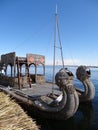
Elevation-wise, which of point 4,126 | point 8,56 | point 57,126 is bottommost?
point 57,126

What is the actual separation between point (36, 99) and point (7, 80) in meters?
9.17

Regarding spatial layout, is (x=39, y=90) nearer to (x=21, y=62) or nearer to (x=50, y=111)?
(x=21, y=62)

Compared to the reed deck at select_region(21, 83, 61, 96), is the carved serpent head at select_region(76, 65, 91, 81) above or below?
above

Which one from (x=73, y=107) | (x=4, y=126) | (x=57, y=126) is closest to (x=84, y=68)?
(x=73, y=107)

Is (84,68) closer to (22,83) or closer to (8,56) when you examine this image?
(22,83)

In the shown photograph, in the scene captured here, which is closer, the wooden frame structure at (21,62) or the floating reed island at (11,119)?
the floating reed island at (11,119)

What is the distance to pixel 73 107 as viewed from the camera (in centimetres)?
1510

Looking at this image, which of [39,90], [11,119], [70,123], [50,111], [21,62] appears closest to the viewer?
[11,119]

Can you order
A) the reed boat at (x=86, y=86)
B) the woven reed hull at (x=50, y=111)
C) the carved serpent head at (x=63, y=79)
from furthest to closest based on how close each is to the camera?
the reed boat at (x=86, y=86)
the carved serpent head at (x=63, y=79)
the woven reed hull at (x=50, y=111)

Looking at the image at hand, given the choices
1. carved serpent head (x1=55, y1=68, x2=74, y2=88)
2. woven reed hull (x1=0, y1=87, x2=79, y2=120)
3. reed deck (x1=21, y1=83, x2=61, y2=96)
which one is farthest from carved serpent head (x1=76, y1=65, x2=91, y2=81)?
woven reed hull (x1=0, y1=87, x2=79, y2=120)

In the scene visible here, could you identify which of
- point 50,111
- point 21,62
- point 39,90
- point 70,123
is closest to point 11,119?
point 50,111

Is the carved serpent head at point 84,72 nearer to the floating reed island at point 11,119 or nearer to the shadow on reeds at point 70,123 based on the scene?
the shadow on reeds at point 70,123

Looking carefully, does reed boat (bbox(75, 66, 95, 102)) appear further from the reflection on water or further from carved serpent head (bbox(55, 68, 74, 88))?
carved serpent head (bbox(55, 68, 74, 88))

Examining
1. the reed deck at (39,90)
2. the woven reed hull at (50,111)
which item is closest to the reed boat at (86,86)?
the reed deck at (39,90)
